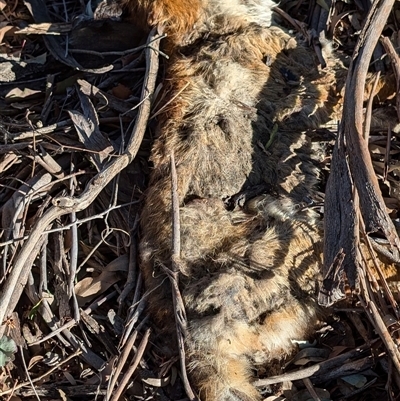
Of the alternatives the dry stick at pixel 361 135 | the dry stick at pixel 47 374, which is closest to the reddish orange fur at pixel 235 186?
the dry stick at pixel 361 135

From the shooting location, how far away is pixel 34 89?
388 centimetres

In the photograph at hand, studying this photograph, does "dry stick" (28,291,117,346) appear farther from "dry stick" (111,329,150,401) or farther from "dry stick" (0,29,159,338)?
"dry stick" (111,329,150,401)

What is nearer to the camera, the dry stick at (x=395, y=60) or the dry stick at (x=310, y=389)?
the dry stick at (x=310, y=389)

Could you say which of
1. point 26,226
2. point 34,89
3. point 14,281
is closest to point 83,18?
point 34,89

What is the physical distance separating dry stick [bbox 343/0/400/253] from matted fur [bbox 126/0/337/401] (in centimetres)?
37

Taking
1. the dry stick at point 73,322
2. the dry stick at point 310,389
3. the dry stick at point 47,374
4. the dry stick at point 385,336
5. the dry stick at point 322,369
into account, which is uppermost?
the dry stick at point 385,336

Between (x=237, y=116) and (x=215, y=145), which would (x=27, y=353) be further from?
(x=237, y=116)

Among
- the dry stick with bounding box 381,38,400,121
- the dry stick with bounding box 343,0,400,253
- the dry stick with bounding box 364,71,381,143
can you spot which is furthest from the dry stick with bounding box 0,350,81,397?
the dry stick with bounding box 381,38,400,121

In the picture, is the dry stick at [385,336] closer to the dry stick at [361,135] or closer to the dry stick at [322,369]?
the dry stick at [322,369]

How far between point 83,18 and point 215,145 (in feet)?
4.37

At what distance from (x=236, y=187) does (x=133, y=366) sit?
3.60 feet

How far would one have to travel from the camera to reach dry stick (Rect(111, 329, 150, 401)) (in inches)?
117

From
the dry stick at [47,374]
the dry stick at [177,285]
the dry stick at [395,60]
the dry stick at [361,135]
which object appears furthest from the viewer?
the dry stick at [395,60]

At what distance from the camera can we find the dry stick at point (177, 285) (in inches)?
113
